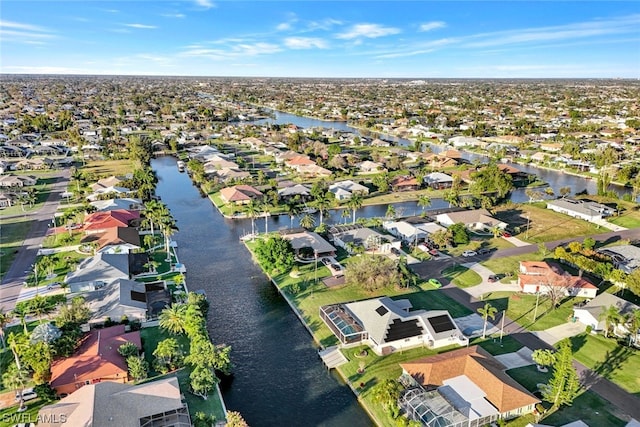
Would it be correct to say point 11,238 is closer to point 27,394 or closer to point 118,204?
point 118,204

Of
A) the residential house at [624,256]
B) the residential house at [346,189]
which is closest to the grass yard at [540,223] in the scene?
the residential house at [624,256]

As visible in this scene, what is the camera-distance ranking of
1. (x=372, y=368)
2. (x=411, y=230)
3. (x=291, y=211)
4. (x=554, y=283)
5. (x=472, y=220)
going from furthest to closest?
(x=472, y=220) < (x=291, y=211) < (x=411, y=230) < (x=554, y=283) < (x=372, y=368)

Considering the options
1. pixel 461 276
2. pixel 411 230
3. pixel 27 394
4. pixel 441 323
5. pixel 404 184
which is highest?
pixel 404 184

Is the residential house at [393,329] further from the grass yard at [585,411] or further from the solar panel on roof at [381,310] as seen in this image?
the grass yard at [585,411]

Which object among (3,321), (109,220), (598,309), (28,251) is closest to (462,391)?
(598,309)

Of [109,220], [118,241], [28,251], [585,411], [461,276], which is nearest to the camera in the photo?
[585,411]

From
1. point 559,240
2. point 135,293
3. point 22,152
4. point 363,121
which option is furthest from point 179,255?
point 363,121

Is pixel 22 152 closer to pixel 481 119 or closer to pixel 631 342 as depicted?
pixel 631 342
